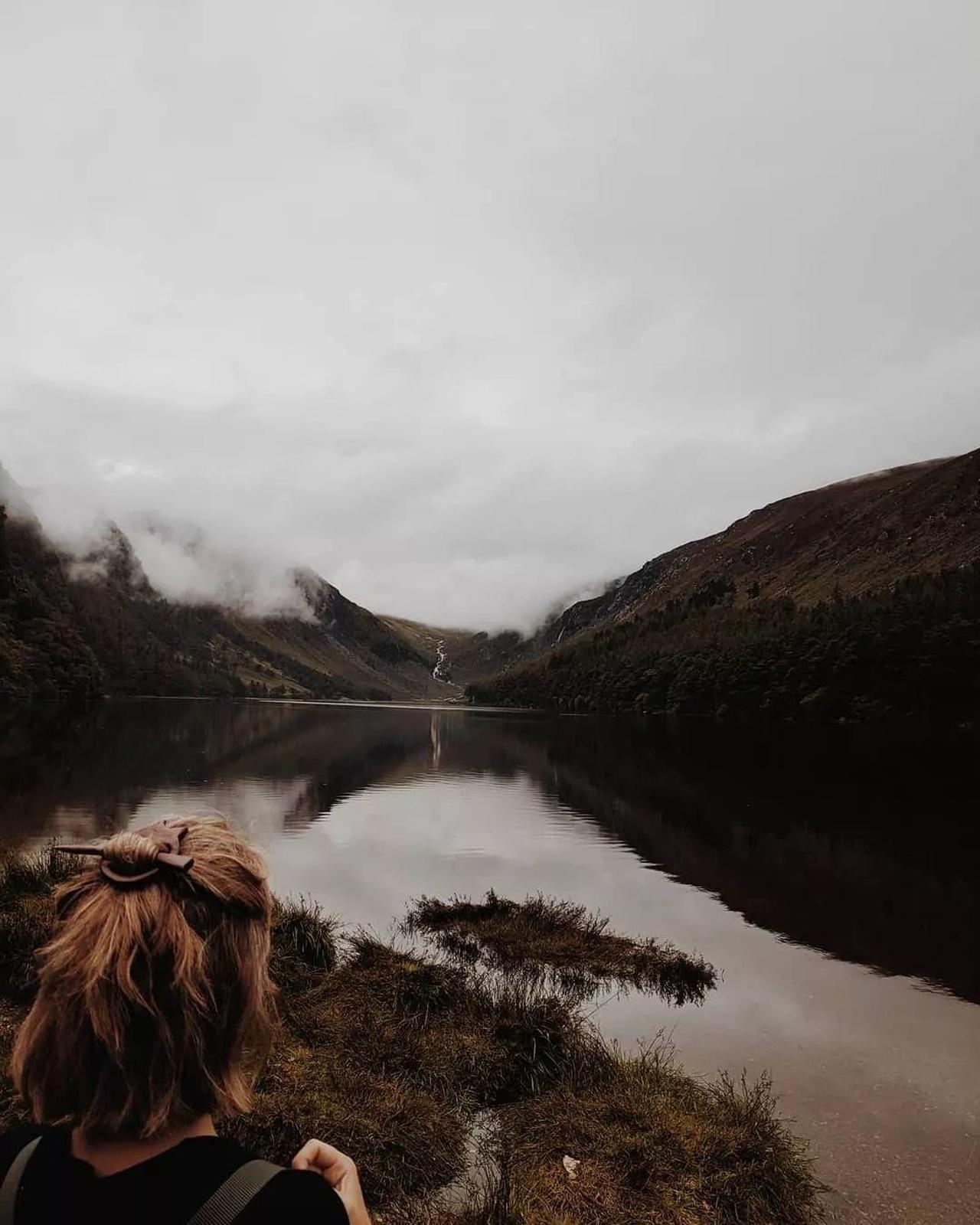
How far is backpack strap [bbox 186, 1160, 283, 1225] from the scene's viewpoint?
236 cm

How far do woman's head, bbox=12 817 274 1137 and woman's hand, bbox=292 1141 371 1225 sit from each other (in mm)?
313

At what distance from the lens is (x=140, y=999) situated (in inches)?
107

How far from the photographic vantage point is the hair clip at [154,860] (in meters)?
2.81

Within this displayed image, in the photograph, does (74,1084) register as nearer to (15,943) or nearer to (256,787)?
(15,943)

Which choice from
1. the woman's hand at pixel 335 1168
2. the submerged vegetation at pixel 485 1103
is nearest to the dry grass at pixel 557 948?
the submerged vegetation at pixel 485 1103

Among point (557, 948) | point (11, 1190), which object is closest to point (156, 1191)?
point (11, 1190)

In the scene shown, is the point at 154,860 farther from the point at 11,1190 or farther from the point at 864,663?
the point at 864,663

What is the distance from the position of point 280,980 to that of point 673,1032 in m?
8.77

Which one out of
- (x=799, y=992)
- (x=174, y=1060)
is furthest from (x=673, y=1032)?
(x=174, y=1060)

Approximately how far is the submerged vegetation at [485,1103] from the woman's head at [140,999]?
267 inches

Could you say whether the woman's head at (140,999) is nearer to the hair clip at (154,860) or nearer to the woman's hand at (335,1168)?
the hair clip at (154,860)

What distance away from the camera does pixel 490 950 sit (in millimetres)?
21484

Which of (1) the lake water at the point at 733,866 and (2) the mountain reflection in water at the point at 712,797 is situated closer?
(1) the lake water at the point at 733,866

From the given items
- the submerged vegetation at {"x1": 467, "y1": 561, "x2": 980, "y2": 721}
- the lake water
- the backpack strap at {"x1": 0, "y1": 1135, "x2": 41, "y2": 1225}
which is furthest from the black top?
the submerged vegetation at {"x1": 467, "y1": 561, "x2": 980, "y2": 721}
